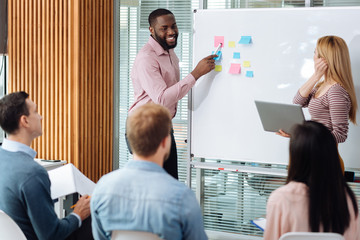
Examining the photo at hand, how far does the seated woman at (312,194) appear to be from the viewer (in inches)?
77.1

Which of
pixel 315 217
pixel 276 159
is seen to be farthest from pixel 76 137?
Result: pixel 315 217

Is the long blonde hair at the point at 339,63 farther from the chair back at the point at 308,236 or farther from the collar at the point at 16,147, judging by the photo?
the collar at the point at 16,147

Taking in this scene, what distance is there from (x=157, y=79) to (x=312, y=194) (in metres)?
2.02

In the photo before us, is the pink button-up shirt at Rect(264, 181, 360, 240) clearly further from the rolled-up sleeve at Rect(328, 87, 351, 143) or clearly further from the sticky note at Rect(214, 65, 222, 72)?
the sticky note at Rect(214, 65, 222, 72)

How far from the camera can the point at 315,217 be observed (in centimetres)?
195

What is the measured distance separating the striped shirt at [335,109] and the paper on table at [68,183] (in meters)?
1.64

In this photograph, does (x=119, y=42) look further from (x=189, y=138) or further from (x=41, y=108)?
(x=189, y=138)

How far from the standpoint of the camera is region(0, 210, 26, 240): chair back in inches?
84.7

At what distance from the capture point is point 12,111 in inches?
95.9

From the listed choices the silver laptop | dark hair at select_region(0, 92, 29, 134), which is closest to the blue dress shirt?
dark hair at select_region(0, 92, 29, 134)

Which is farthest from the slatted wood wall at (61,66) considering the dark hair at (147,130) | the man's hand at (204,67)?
the dark hair at (147,130)

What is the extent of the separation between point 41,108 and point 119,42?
1.02 metres

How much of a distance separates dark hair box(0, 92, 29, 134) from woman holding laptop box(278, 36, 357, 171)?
1.77 m

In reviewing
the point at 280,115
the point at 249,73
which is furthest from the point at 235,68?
the point at 280,115
